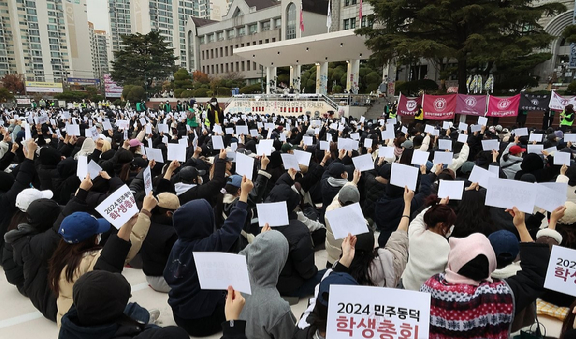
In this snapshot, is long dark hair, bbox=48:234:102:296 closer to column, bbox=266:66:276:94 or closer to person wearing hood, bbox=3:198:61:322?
person wearing hood, bbox=3:198:61:322

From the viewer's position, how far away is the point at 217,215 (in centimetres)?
414

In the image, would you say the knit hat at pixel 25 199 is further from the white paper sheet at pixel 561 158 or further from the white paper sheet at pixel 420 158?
the white paper sheet at pixel 561 158

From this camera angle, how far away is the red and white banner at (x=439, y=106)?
14.9 metres

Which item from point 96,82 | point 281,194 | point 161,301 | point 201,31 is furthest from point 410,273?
point 96,82

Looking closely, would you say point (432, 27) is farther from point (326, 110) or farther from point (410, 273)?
point (410, 273)

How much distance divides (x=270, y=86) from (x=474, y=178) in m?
A: 32.2

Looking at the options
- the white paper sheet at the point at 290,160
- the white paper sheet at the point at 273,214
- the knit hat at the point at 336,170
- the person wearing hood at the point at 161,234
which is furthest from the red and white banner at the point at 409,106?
the person wearing hood at the point at 161,234

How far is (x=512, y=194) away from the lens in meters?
3.01

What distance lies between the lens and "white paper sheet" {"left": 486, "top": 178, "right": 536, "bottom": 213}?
2.93 metres

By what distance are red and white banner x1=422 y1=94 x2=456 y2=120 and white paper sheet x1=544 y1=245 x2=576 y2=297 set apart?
1434 centimetres

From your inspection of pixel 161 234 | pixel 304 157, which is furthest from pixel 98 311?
pixel 304 157

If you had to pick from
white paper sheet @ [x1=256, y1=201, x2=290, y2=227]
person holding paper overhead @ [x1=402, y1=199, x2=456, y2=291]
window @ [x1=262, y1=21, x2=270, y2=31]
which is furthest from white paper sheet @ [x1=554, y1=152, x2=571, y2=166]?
window @ [x1=262, y1=21, x2=270, y2=31]

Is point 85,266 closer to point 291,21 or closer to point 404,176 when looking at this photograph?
point 404,176

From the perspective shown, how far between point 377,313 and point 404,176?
246 centimetres
